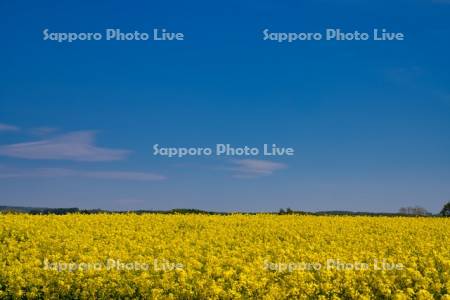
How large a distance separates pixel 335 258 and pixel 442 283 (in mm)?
2368

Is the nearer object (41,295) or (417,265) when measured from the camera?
(41,295)

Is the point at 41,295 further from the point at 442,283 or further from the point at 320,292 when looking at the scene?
the point at 442,283

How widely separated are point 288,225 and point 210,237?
749 centimetres

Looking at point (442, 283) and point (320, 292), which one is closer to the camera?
point (320, 292)

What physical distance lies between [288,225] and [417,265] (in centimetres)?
1176

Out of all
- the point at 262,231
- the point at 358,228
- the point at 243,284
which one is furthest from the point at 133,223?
the point at 243,284

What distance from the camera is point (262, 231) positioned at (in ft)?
70.8

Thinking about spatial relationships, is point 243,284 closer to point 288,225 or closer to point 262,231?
point 262,231

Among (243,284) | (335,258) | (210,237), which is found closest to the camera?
(243,284)

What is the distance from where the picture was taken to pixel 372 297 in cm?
1029

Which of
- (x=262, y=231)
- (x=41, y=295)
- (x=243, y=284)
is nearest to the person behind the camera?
(x=243, y=284)

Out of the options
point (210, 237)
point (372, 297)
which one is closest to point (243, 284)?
point (372, 297)

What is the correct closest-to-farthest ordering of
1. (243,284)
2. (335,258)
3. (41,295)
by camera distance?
(243,284) < (41,295) < (335,258)

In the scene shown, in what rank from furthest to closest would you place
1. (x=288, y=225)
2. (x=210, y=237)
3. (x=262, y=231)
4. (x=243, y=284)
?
(x=288, y=225) < (x=262, y=231) < (x=210, y=237) < (x=243, y=284)
